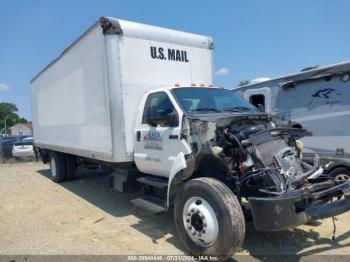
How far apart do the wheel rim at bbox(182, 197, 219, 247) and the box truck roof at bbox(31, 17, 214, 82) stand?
133 inches

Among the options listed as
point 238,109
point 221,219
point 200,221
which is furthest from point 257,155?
point 238,109

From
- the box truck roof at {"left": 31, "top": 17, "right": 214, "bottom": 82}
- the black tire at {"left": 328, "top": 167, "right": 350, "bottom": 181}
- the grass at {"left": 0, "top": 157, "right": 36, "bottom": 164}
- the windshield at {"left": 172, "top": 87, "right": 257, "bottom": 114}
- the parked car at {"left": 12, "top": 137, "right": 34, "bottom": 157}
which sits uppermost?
the box truck roof at {"left": 31, "top": 17, "right": 214, "bottom": 82}

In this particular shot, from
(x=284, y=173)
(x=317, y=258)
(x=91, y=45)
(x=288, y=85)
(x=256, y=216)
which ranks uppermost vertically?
(x=91, y=45)

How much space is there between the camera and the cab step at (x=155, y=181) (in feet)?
17.6

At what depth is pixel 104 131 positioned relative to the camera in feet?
21.0

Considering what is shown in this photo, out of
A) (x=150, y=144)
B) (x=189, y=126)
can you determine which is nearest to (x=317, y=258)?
(x=189, y=126)

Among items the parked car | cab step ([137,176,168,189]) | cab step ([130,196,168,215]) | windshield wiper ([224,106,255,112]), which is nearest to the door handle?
cab step ([137,176,168,189])

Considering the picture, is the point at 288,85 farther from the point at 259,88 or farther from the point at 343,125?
the point at 343,125

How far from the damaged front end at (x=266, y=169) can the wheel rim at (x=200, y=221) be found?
1.70 feet

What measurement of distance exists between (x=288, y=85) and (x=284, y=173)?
4.64 m

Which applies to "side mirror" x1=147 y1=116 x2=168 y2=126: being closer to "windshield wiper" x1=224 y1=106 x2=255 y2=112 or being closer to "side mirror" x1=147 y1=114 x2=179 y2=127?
"side mirror" x1=147 y1=114 x2=179 y2=127

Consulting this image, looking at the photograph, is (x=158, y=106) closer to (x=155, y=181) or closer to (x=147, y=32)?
(x=155, y=181)

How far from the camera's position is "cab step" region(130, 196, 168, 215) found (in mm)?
5054

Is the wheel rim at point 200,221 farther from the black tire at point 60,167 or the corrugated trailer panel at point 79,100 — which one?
the black tire at point 60,167
